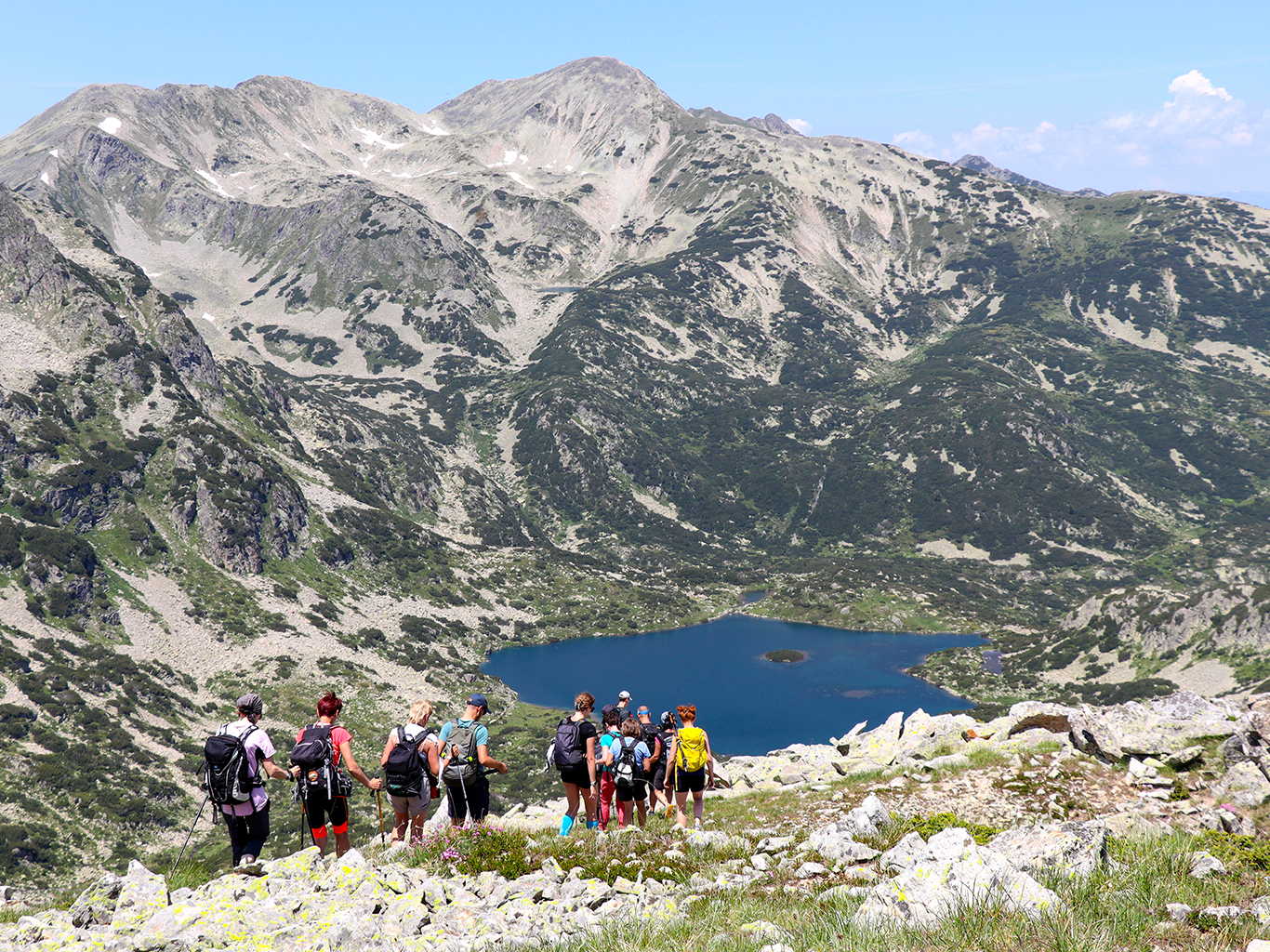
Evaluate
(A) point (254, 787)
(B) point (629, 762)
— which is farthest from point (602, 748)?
(A) point (254, 787)

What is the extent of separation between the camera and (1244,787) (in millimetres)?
16047

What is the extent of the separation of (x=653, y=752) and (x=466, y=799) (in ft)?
17.5

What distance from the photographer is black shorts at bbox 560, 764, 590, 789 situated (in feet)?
56.6

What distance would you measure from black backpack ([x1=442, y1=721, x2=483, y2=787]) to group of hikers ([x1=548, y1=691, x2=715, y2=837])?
6.96 feet

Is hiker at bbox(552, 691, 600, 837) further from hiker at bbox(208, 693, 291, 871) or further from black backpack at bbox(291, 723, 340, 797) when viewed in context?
hiker at bbox(208, 693, 291, 871)

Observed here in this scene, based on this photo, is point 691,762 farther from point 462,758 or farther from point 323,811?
point 323,811

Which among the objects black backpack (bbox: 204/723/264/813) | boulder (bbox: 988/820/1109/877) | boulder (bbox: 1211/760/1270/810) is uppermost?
black backpack (bbox: 204/723/264/813)

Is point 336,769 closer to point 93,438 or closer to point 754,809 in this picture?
point 754,809

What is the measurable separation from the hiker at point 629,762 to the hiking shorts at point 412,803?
15.1ft

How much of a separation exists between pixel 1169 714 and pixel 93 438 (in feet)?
706

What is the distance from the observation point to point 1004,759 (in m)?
21.6

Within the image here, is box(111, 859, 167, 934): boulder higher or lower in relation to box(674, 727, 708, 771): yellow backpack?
higher

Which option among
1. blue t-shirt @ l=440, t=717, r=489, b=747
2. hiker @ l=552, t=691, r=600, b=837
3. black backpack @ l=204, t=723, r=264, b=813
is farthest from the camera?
hiker @ l=552, t=691, r=600, b=837

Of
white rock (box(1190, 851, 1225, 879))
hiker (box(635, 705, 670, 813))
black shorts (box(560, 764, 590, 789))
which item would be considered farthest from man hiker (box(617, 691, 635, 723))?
white rock (box(1190, 851, 1225, 879))
